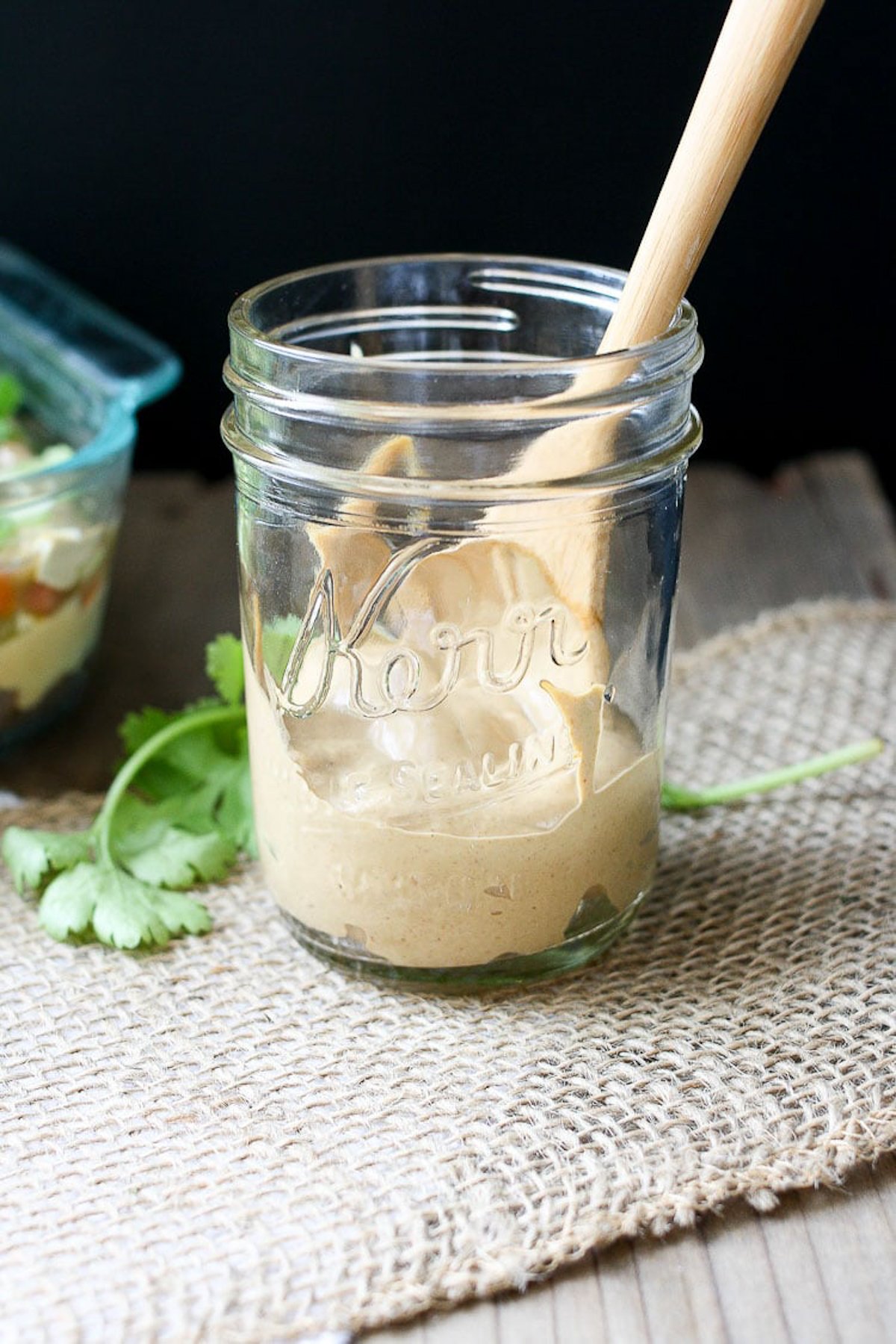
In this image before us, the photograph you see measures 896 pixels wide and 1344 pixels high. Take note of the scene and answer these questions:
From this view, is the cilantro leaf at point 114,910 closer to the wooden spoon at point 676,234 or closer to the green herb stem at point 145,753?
the green herb stem at point 145,753

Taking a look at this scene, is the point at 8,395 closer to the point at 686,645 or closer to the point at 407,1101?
the point at 686,645

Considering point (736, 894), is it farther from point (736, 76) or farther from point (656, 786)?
point (736, 76)

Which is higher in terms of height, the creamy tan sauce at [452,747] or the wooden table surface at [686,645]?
the creamy tan sauce at [452,747]

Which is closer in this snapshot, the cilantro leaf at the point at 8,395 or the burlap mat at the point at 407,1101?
the burlap mat at the point at 407,1101

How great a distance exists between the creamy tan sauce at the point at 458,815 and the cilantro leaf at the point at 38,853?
0.20m

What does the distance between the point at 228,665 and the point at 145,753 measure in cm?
9

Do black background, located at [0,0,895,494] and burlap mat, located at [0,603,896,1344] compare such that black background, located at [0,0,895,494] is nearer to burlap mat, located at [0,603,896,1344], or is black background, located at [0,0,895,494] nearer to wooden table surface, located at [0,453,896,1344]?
wooden table surface, located at [0,453,896,1344]

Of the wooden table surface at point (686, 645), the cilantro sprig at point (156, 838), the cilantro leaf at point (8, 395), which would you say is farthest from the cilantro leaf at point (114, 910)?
the cilantro leaf at point (8, 395)

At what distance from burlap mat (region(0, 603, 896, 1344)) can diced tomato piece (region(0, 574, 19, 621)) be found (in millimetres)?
258

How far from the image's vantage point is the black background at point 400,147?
1.65m

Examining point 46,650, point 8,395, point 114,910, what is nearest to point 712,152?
point 114,910

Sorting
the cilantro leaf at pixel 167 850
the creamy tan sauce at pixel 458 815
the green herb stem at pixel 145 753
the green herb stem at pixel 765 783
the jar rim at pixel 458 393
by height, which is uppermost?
the jar rim at pixel 458 393

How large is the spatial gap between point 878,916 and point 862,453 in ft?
3.62

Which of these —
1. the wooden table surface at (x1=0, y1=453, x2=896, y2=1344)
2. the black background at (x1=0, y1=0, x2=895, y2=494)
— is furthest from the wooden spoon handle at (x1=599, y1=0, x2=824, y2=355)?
the black background at (x1=0, y1=0, x2=895, y2=494)
